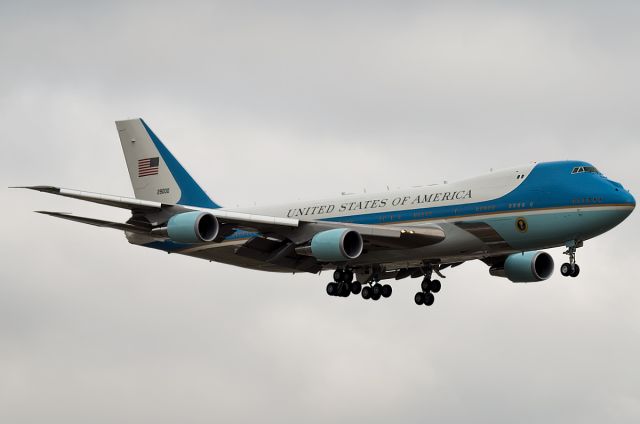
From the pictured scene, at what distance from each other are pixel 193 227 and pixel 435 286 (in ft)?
49.9

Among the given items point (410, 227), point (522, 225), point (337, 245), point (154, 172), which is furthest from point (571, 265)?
point (154, 172)

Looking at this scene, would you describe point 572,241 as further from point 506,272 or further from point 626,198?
point 506,272

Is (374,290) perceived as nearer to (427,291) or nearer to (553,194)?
(427,291)

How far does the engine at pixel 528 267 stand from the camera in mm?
66438

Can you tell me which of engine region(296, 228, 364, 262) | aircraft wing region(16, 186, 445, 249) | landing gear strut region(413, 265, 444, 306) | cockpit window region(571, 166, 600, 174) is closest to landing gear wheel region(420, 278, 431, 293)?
landing gear strut region(413, 265, 444, 306)

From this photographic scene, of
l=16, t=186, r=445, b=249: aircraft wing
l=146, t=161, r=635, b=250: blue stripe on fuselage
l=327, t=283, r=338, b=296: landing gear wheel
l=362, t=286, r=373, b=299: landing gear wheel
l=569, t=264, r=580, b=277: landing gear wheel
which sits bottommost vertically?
l=327, t=283, r=338, b=296: landing gear wheel

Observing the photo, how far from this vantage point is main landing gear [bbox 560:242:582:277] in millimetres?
57125

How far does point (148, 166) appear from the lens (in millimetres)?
73188

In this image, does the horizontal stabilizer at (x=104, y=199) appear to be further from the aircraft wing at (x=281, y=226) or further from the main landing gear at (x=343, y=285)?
the main landing gear at (x=343, y=285)

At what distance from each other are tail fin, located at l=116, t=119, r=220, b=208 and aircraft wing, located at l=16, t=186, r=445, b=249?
9.83 m

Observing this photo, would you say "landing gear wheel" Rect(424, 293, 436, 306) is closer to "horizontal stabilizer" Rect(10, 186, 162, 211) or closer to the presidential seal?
the presidential seal

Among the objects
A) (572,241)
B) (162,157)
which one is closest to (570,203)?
(572,241)

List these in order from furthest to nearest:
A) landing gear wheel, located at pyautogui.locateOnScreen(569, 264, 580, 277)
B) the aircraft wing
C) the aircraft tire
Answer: the aircraft tire, the aircraft wing, landing gear wheel, located at pyautogui.locateOnScreen(569, 264, 580, 277)

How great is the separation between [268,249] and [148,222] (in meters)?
6.17
